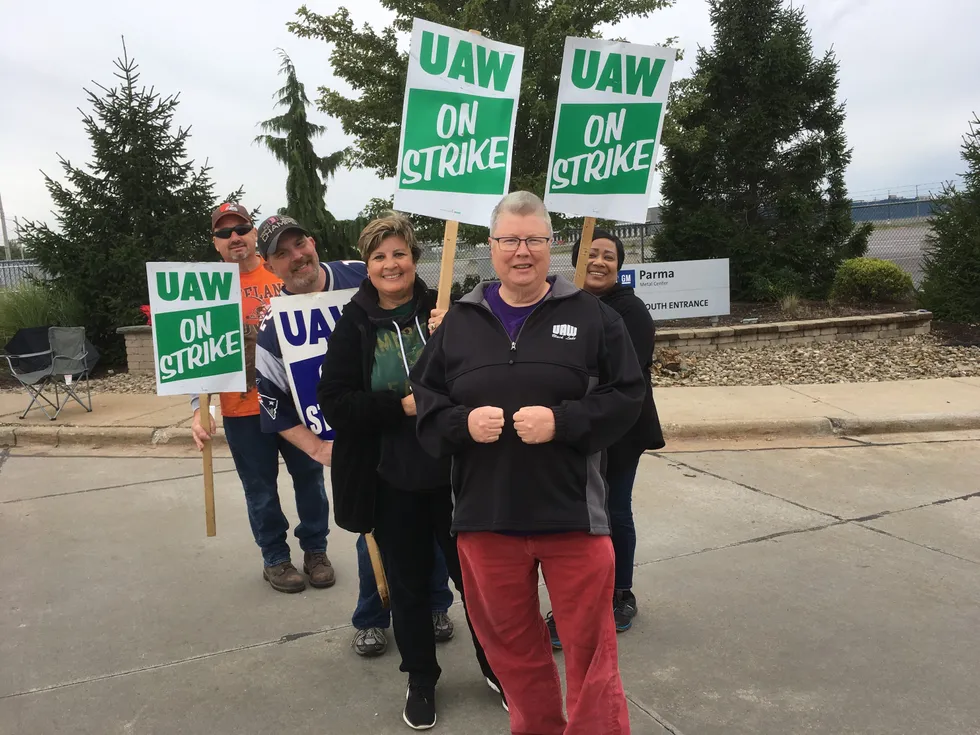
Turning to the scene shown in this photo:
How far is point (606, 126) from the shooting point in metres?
Answer: 3.26

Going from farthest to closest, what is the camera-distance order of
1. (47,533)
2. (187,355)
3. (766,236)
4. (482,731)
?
(766,236) → (47,533) → (187,355) → (482,731)

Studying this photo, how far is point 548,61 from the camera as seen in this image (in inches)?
446

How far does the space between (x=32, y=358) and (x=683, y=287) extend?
870cm

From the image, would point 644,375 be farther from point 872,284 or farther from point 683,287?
point 872,284


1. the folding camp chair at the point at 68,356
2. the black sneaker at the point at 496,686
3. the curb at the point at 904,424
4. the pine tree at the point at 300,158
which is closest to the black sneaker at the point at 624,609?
the black sneaker at the point at 496,686

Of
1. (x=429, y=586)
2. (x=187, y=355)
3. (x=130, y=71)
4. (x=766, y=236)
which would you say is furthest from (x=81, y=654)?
(x=766, y=236)

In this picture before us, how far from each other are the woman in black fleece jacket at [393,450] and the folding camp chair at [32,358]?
691 centimetres

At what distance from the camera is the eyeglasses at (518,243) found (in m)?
2.17

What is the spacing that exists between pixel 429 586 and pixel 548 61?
10.3 metres

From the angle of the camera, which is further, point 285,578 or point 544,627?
point 285,578

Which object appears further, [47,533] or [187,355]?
[47,533]

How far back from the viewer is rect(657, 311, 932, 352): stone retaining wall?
10.1 meters

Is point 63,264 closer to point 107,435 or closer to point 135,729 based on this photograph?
point 107,435

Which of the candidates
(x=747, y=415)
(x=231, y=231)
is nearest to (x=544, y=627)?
(x=231, y=231)
